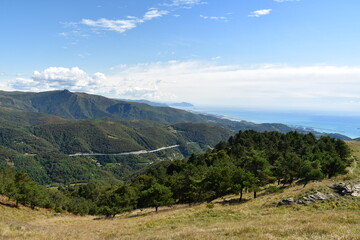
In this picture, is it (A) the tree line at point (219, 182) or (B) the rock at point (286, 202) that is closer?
(B) the rock at point (286, 202)

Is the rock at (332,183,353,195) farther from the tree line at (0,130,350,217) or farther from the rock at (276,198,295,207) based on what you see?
the tree line at (0,130,350,217)

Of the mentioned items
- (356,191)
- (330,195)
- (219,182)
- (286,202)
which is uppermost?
(356,191)

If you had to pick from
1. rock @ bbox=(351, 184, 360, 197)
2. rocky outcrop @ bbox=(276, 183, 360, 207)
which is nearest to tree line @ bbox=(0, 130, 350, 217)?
rocky outcrop @ bbox=(276, 183, 360, 207)

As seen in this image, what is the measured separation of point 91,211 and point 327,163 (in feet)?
285

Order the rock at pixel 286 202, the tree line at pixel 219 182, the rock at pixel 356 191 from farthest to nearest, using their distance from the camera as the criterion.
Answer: the tree line at pixel 219 182, the rock at pixel 286 202, the rock at pixel 356 191

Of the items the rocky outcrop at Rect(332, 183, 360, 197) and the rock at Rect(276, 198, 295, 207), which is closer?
the rocky outcrop at Rect(332, 183, 360, 197)

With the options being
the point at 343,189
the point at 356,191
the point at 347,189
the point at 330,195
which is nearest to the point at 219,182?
the point at 330,195

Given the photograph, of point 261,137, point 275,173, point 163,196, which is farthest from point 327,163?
point 261,137

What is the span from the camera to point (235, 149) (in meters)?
106

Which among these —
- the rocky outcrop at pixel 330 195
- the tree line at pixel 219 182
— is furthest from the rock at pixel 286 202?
the tree line at pixel 219 182

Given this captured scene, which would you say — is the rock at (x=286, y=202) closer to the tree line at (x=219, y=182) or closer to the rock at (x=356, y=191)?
the rock at (x=356, y=191)

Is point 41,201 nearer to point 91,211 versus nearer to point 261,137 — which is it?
point 91,211

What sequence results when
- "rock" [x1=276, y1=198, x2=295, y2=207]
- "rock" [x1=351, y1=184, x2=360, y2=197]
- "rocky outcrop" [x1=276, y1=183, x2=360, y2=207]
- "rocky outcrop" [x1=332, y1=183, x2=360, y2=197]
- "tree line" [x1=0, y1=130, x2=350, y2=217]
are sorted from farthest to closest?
1. "tree line" [x1=0, y1=130, x2=350, y2=217]
2. "rock" [x1=276, y1=198, x2=295, y2=207]
3. "rocky outcrop" [x1=332, y1=183, x2=360, y2=197]
4. "rocky outcrop" [x1=276, y1=183, x2=360, y2=207]
5. "rock" [x1=351, y1=184, x2=360, y2=197]

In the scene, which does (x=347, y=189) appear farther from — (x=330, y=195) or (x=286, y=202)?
(x=286, y=202)
